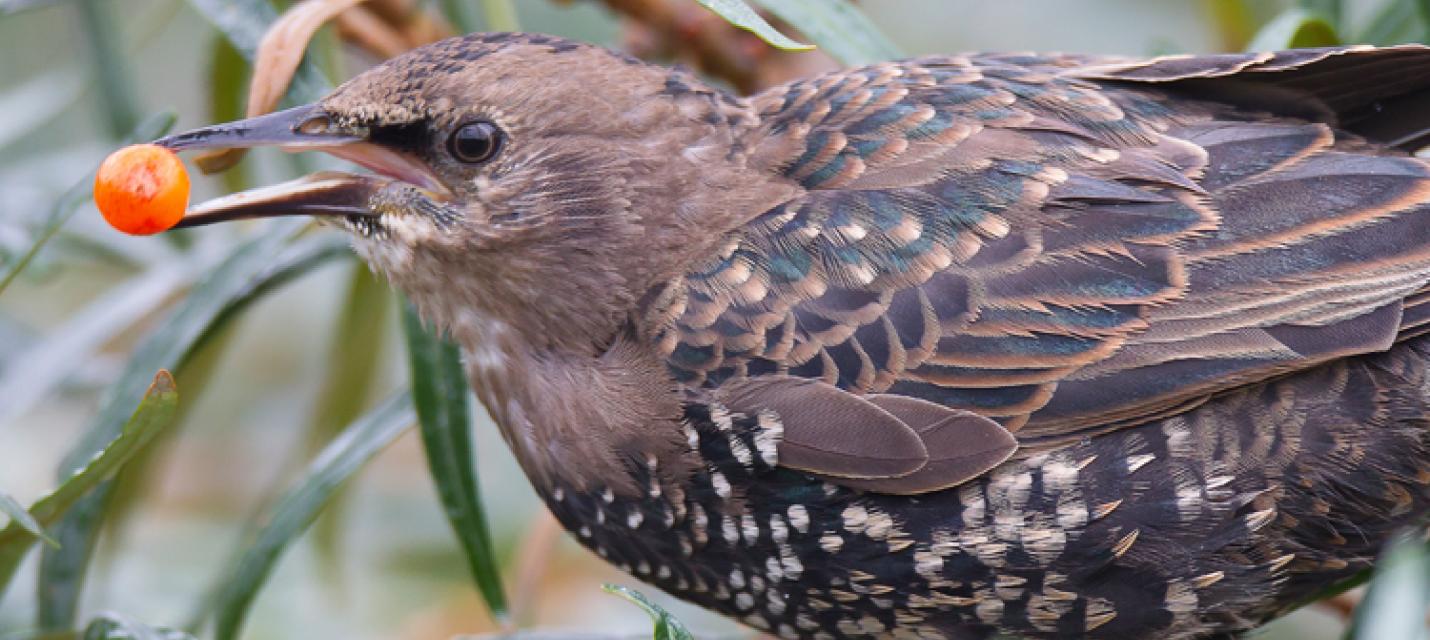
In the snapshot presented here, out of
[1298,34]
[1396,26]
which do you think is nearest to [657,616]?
[1298,34]

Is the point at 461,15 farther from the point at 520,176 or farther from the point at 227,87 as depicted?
the point at 520,176

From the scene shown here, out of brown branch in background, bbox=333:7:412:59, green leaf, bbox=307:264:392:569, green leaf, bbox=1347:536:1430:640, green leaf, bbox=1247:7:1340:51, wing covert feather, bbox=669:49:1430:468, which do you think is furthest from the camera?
green leaf, bbox=307:264:392:569

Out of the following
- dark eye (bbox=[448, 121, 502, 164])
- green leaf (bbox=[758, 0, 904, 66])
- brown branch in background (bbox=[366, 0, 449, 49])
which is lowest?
dark eye (bbox=[448, 121, 502, 164])

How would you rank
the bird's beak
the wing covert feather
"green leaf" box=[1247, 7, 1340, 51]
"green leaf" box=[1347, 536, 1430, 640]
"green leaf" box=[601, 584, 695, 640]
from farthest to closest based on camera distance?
"green leaf" box=[1247, 7, 1340, 51]
the bird's beak
the wing covert feather
"green leaf" box=[601, 584, 695, 640]
"green leaf" box=[1347, 536, 1430, 640]

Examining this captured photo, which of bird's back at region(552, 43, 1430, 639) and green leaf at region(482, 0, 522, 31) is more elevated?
green leaf at region(482, 0, 522, 31)

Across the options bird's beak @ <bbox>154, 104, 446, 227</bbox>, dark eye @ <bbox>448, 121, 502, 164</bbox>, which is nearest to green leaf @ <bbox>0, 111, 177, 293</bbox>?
bird's beak @ <bbox>154, 104, 446, 227</bbox>

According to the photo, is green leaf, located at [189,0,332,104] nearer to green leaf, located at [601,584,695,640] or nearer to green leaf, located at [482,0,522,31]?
green leaf, located at [482,0,522,31]
